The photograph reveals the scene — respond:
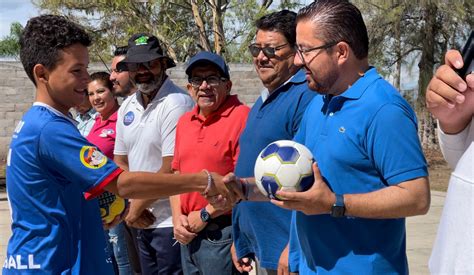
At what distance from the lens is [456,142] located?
2.00 m

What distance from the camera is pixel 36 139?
10.3ft

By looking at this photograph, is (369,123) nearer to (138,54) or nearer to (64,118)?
(64,118)

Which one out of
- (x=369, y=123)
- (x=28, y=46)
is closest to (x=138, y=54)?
(x=28, y=46)

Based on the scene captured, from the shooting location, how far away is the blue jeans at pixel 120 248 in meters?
5.80

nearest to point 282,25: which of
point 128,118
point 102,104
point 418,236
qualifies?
point 128,118

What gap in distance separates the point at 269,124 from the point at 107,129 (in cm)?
258

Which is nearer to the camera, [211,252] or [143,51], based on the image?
[211,252]

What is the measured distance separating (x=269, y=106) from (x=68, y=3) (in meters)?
29.0

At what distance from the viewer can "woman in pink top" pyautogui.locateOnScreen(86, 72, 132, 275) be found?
5816 mm

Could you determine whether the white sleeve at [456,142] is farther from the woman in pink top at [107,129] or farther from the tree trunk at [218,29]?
the tree trunk at [218,29]

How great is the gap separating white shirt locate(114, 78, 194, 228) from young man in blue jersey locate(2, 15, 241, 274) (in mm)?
1697

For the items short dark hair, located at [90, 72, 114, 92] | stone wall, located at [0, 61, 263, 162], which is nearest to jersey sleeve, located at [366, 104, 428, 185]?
short dark hair, located at [90, 72, 114, 92]

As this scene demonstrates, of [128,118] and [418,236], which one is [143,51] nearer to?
[128,118]

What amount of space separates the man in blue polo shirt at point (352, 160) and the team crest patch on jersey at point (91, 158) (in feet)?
3.01
